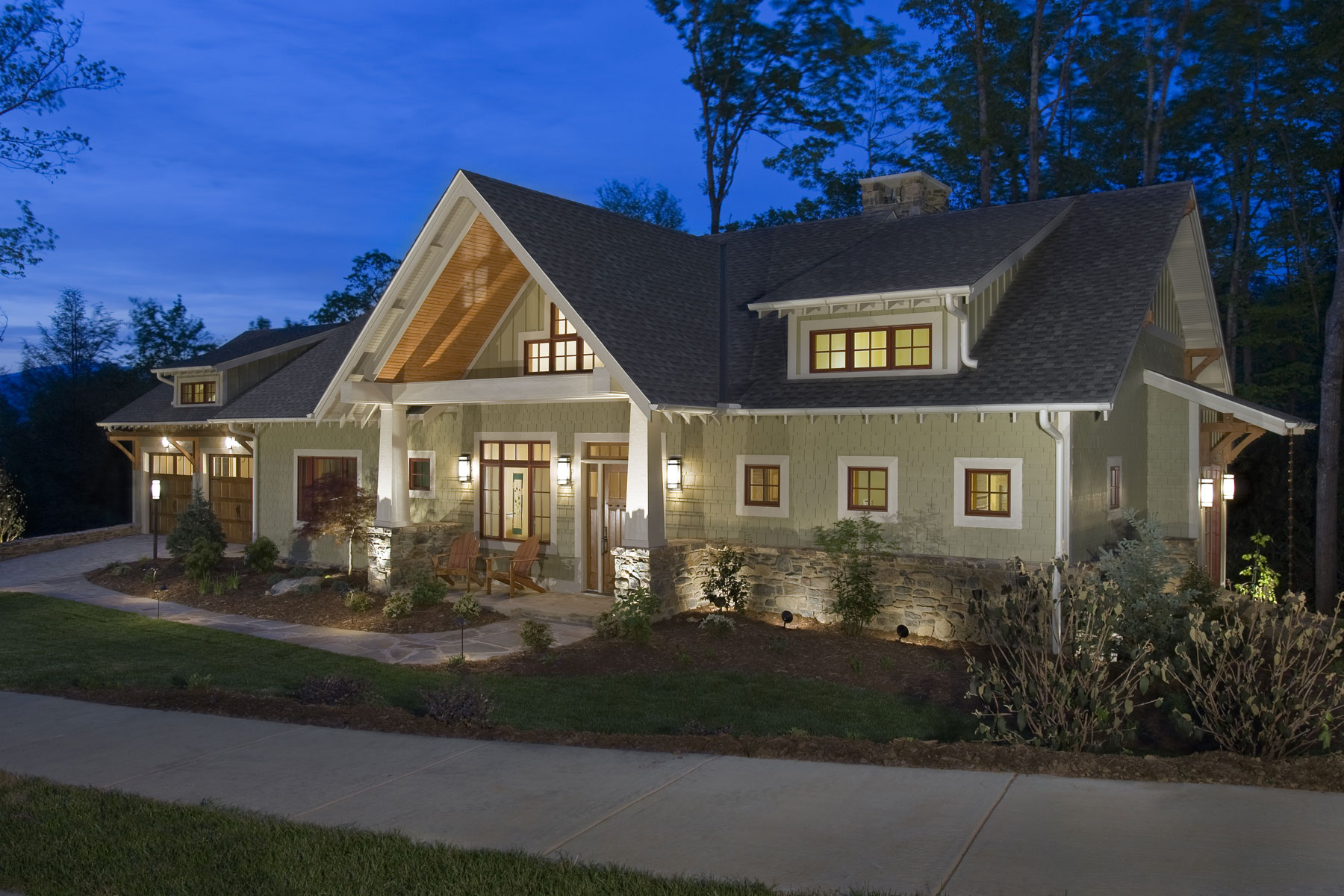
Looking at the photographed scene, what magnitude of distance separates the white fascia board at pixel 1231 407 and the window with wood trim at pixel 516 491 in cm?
976

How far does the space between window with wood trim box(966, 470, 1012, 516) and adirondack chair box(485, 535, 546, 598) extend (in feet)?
22.3

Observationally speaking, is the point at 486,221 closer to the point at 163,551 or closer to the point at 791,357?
the point at 791,357

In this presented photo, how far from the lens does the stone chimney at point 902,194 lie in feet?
62.3

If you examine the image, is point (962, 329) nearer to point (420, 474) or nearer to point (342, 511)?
point (420, 474)

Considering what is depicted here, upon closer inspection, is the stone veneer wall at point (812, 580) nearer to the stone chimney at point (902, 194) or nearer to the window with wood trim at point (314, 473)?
the window with wood trim at point (314, 473)

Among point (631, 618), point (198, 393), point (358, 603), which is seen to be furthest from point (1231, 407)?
point (198, 393)

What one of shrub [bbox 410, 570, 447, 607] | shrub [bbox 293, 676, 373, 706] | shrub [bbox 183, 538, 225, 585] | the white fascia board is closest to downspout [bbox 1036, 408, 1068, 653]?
the white fascia board

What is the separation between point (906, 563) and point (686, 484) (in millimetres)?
3799

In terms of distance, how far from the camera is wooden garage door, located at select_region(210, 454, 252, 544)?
22.3m

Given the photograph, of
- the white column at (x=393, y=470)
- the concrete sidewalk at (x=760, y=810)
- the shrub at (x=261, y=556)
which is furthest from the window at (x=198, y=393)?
the concrete sidewalk at (x=760, y=810)

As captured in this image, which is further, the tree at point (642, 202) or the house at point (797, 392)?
the tree at point (642, 202)

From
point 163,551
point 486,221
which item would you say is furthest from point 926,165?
point 163,551

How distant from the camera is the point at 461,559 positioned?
16.2 meters

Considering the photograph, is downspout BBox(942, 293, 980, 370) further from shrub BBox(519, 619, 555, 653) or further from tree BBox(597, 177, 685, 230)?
tree BBox(597, 177, 685, 230)
